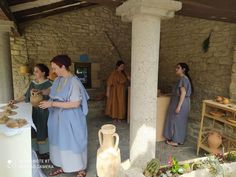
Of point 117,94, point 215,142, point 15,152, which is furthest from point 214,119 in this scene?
point 15,152

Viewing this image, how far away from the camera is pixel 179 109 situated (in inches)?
141

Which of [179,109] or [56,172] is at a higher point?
[179,109]

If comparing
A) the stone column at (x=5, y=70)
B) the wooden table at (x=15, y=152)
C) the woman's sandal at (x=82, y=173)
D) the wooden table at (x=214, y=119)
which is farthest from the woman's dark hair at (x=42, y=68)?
the wooden table at (x=214, y=119)

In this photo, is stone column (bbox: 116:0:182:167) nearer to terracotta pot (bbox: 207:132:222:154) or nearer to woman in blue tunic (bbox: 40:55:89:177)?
woman in blue tunic (bbox: 40:55:89:177)

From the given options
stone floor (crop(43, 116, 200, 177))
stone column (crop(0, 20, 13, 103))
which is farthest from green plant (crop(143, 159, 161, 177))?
stone column (crop(0, 20, 13, 103))

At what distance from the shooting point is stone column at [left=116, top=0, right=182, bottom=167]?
6.64 ft

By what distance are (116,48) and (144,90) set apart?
14.2ft

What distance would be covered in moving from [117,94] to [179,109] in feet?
6.55

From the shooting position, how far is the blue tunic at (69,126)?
7.87 ft

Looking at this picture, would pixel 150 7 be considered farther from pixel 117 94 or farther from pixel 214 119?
pixel 117 94

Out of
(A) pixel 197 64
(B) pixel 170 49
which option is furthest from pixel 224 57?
(B) pixel 170 49

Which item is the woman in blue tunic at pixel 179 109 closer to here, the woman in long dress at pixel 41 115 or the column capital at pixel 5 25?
the woman in long dress at pixel 41 115

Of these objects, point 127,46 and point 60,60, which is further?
point 127,46

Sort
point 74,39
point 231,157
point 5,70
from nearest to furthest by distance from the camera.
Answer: point 231,157 < point 5,70 < point 74,39
